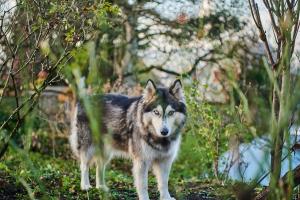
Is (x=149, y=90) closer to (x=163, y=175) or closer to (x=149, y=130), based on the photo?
(x=149, y=130)

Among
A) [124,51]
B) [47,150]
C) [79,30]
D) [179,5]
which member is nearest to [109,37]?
[124,51]

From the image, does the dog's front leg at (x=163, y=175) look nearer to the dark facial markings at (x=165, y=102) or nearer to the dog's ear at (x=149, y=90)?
the dark facial markings at (x=165, y=102)

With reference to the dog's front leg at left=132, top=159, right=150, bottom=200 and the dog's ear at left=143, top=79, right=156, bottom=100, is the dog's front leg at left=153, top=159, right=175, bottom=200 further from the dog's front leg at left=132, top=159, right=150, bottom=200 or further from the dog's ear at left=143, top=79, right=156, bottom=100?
the dog's ear at left=143, top=79, right=156, bottom=100

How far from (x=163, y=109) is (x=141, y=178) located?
77cm

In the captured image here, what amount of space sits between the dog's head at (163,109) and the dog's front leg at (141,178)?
35 centimetres

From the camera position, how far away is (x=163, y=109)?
20.4 feet

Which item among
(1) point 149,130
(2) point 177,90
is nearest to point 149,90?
(2) point 177,90

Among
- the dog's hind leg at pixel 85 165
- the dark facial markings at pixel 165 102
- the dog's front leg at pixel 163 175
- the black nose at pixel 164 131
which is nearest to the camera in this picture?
the black nose at pixel 164 131

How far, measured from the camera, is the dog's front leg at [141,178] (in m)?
6.20

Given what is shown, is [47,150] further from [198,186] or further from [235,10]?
[198,186]

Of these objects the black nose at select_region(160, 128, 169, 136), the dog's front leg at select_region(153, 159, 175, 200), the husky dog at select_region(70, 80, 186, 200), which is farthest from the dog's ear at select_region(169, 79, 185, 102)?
the dog's front leg at select_region(153, 159, 175, 200)

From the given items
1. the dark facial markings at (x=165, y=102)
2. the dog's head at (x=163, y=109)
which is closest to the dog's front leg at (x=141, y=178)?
the dog's head at (x=163, y=109)

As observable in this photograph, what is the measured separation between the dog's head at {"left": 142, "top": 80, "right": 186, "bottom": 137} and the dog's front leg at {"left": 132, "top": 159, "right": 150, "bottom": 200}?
350 millimetres

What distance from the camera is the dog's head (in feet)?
20.4
